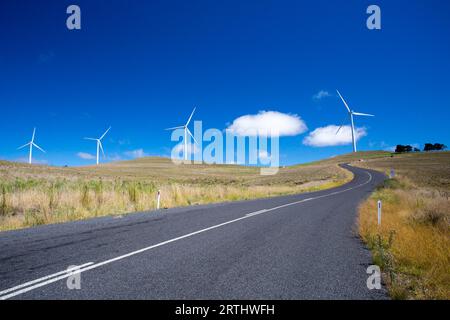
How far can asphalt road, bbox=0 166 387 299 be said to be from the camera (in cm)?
410

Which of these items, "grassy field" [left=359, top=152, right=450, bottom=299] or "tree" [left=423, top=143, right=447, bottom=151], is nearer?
"grassy field" [left=359, top=152, right=450, bottom=299]

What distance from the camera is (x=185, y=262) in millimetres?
5461

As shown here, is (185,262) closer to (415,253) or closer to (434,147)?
(415,253)

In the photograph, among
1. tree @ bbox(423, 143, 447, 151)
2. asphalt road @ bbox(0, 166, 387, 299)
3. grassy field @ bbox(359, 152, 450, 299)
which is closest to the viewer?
asphalt road @ bbox(0, 166, 387, 299)

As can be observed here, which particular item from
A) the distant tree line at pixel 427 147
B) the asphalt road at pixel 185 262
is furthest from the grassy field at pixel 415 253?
the distant tree line at pixel 427 147

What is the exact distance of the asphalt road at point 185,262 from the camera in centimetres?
410

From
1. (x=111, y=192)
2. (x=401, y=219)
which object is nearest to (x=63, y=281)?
(x=401, y=219)

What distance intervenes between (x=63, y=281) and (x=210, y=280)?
86.2 inches

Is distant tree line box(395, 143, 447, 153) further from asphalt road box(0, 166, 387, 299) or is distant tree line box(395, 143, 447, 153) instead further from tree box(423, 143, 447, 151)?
asphalt road box(0, 166, 387, 299)

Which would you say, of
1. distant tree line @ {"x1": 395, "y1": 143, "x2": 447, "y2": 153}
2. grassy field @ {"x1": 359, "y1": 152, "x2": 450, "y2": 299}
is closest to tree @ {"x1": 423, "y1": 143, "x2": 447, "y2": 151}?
distant tree line @ {"x1": 395, "y1": 143, "x2": 447, "y2": 153}

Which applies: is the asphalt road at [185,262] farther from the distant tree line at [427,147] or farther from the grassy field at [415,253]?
the distant tree line at [427,147]

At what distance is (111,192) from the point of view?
16359 millimetres
